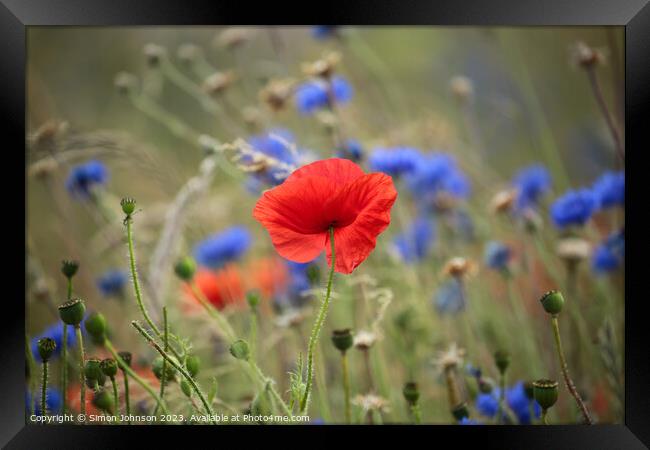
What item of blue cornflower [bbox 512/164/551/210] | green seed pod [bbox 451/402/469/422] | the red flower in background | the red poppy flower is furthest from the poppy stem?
blue cornflower [bbox 512/164/551/210]

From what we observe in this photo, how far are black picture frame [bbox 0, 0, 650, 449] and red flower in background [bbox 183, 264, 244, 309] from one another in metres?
0.28

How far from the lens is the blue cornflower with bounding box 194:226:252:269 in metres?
1.14

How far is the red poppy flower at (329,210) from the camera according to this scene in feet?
2.03

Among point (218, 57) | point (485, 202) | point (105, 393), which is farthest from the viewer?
point (218, 57)

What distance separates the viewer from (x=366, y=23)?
2.50 feet

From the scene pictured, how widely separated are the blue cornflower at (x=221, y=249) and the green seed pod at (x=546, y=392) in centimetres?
58

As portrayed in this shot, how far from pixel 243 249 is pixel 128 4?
48cm

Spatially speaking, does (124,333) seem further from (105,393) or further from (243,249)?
(105,393)

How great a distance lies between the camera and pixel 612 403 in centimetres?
95

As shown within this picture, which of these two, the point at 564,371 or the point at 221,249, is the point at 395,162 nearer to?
the point at 221,249

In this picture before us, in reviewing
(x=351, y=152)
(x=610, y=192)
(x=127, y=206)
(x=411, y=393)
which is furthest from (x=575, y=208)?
(x=127, y=206)

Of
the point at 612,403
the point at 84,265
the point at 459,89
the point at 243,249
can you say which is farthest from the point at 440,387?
the point at 84,265

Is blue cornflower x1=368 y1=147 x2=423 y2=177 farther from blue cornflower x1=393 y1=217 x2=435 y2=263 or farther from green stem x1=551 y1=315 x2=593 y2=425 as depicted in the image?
green stem x1=551 y1=315 x2=593 y2=425

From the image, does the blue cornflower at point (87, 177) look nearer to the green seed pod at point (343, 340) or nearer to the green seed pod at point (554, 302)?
the green seed pod at point (343, 340)
